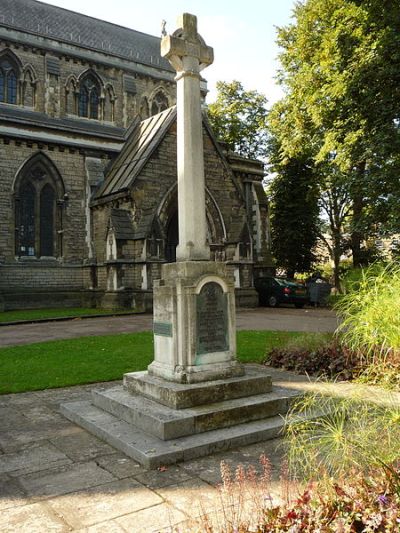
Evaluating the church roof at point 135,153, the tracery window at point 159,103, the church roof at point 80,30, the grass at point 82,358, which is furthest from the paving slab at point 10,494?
the tracery window at point 159,103

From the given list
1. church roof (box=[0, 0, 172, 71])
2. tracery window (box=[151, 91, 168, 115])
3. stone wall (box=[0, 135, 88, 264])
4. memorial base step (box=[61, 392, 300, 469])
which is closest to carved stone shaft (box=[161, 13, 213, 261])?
memorial base step (box=[61, 392, 300, 469])

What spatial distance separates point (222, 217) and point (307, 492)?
1949 centimetres

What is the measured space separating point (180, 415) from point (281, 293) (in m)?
18.7

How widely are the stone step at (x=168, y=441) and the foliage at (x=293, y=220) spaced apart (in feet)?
89.4

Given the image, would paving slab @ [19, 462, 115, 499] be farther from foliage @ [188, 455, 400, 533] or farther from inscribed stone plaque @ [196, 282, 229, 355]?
inscribed stone plaque @ [196, 282, 229, 355]

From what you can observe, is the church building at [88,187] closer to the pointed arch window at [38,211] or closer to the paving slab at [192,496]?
the pointed arch window at [38,211]

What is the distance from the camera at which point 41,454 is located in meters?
4.19

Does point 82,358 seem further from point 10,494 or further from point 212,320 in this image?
point 10,494

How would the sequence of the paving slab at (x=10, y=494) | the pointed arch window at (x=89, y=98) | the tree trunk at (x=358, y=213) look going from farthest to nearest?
the pointed arch window at (x=89, y=98) → the tree trunk at (x=358, y=213) → the paving slab at (x=10, y=494)

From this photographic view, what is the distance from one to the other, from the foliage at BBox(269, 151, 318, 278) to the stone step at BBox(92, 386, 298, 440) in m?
26.7

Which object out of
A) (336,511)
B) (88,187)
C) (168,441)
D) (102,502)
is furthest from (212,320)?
(88,187)

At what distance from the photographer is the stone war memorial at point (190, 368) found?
448 cm

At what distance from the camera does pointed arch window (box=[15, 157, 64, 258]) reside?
2080 centimetres

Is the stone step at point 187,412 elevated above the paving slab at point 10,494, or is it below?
above
